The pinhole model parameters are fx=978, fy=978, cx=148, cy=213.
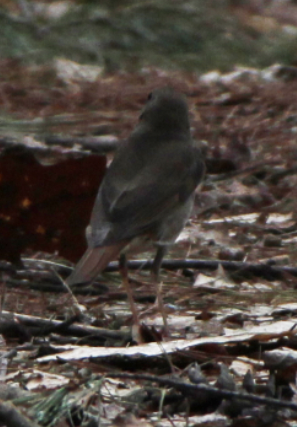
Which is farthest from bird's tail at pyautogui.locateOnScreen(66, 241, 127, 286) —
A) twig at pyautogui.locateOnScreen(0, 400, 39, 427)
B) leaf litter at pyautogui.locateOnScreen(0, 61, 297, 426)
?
twig at pyautogui.locateOnScreen(0, 400, 39, 427)

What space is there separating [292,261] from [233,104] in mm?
4428

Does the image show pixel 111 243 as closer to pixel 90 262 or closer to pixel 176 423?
pixel 90 262

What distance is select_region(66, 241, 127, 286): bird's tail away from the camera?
4383 mm

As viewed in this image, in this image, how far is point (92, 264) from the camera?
4477 mm

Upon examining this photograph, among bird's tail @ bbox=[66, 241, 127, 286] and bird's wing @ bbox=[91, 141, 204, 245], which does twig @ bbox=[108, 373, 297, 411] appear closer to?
bird's tail @ bbox=[66, 241, 127, 286]

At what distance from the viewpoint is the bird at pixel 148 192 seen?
15.3 feet

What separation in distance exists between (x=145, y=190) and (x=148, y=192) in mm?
18

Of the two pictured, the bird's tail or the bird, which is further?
the bird

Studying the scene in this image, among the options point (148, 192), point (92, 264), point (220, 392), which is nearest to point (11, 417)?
point (220, 392)

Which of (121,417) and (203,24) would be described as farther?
(203,24)

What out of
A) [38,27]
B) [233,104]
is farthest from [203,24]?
[233,104]

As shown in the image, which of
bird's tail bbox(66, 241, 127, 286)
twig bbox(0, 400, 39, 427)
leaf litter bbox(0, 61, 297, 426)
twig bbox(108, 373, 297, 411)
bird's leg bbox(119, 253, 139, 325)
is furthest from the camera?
bird's leg bbox(119, 253, 139, 325)

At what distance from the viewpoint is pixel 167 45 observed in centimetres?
1263

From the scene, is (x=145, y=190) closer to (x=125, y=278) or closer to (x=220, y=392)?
(x=125, y=278)
